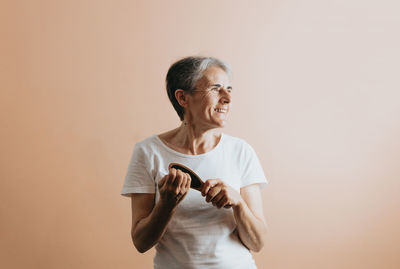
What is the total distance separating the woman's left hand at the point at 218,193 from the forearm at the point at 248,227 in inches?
2.1

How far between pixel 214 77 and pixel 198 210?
0.39m

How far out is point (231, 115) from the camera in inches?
73.2

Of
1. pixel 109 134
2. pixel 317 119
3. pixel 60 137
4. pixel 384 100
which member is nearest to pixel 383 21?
pixel 384 100

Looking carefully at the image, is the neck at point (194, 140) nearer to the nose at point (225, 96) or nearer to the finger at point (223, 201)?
the nose at point (225, 96)

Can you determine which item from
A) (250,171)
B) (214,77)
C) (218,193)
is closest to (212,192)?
(218,193)

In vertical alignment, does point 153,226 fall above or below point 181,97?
below

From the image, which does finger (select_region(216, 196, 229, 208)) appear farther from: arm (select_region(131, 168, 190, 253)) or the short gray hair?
the short gray hair

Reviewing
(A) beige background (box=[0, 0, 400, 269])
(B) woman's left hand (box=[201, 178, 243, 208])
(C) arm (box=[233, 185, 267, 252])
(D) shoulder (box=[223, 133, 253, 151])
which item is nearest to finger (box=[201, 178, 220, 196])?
(B) woman's left hand (box=[201, 178, 243, 208])

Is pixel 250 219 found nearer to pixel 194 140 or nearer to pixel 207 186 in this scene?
pixel 207 186

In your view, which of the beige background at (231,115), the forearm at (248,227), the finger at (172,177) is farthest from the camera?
the beige background at (231,115)

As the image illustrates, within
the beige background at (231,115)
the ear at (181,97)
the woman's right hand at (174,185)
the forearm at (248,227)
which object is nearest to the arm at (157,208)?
the woman's right hand at (174,185)

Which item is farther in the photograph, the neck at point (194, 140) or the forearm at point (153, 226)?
the neck at point (194, 140)

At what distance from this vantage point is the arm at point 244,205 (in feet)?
3.39

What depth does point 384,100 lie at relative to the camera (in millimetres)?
1838
